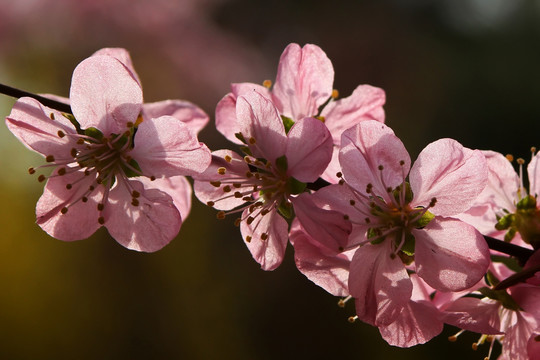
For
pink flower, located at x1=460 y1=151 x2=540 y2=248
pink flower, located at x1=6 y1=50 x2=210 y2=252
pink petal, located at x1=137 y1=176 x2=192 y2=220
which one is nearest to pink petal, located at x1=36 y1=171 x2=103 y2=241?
pink flower, located at x1=6 y1=50 x2=210 y2=252

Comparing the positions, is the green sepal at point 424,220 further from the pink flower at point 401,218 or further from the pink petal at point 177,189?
the pink petal at point 177,189

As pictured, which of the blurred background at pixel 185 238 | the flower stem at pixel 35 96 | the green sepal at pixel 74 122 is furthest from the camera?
the blurred background at pixel 185 238

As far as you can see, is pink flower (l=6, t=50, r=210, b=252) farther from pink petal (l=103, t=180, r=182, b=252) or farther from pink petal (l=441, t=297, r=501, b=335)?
pink petal (l=441, t=297, r=501, b=335)

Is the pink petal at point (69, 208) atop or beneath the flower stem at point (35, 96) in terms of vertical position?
beneath

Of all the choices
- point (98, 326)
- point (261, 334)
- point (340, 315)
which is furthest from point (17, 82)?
point (340, 315)

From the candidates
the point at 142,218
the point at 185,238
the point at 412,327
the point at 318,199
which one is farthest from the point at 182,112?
the point at 185,238

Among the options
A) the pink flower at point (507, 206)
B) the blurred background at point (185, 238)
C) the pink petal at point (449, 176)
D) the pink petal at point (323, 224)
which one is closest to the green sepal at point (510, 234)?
the pink flower at point (507, 206)

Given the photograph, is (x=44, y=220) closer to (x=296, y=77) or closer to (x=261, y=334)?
(x=296, y=77)
